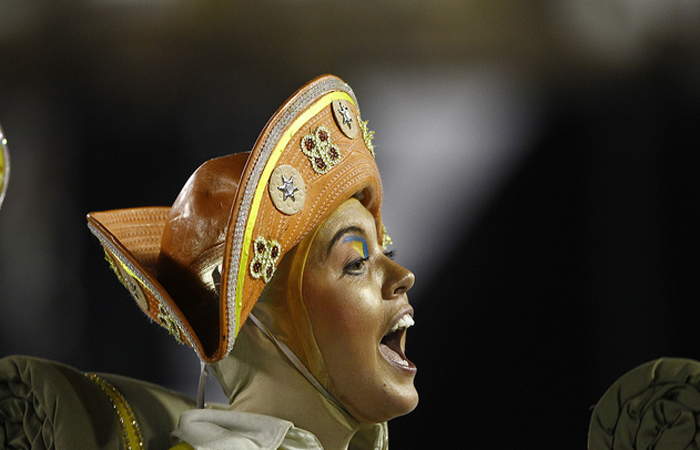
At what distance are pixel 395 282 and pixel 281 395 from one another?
287 millimetres

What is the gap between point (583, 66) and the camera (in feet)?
9.03

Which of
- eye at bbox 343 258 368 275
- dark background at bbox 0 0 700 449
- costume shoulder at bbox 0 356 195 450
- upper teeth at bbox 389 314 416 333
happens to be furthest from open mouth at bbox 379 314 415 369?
dark background at bbox 0 0 700 449

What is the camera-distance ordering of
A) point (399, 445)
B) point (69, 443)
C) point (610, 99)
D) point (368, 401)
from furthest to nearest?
point (610, 99) → point (399, 445) → point (368, 401) → point (69, 443)

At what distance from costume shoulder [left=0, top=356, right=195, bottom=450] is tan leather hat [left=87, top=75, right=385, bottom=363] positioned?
0.57 ft

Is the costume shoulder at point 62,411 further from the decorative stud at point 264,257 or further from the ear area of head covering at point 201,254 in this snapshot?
the decorative stud at point 264,257

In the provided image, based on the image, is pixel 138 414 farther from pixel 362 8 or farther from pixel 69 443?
pixel 362 8

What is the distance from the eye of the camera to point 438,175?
2602 mm

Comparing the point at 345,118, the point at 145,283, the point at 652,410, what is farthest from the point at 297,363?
the point at 652,410

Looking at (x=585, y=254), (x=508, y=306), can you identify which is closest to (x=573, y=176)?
(x=585, y=254)

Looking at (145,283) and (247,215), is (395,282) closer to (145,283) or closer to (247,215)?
(247,215)

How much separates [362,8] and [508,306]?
113 cm

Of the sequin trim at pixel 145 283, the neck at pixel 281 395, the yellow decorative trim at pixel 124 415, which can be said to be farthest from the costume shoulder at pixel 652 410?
the yellow decorative trim at pixel 124 415

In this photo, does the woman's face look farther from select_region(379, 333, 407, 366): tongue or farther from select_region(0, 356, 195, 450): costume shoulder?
select_region(0, 356, 195, 450): costume shoulder

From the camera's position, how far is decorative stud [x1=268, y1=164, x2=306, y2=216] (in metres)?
1.31
